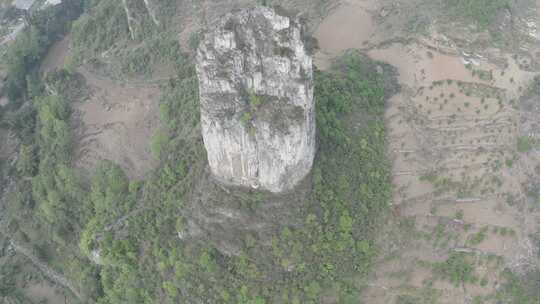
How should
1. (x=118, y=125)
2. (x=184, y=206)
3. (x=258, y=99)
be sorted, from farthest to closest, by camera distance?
(x=118, y=125) → (x=184, y=206) → (x=258, y=99)

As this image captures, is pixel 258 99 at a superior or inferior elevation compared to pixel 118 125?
superior

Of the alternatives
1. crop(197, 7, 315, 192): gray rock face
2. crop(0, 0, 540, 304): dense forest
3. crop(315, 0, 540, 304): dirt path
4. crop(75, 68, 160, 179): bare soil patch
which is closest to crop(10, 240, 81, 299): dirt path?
crop(0, 0, 540, 304): dense forest

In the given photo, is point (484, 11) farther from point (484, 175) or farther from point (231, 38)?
point (231, 38)

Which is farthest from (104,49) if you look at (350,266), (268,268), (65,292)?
(350,266)

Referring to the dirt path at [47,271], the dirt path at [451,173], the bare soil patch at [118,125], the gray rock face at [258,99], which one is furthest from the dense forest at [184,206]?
the gray rock face at [258,99]

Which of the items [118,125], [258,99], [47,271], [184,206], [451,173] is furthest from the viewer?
[118,125]

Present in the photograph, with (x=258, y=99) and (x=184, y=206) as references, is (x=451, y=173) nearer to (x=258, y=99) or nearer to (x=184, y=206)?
(x=258, y=99)

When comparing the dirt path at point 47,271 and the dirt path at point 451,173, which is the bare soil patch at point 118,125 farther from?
the dirt path at point 451,173

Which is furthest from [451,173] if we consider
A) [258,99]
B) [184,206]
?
[184,206]

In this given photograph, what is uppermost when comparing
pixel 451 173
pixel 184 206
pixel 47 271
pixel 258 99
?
pixel 258 99
